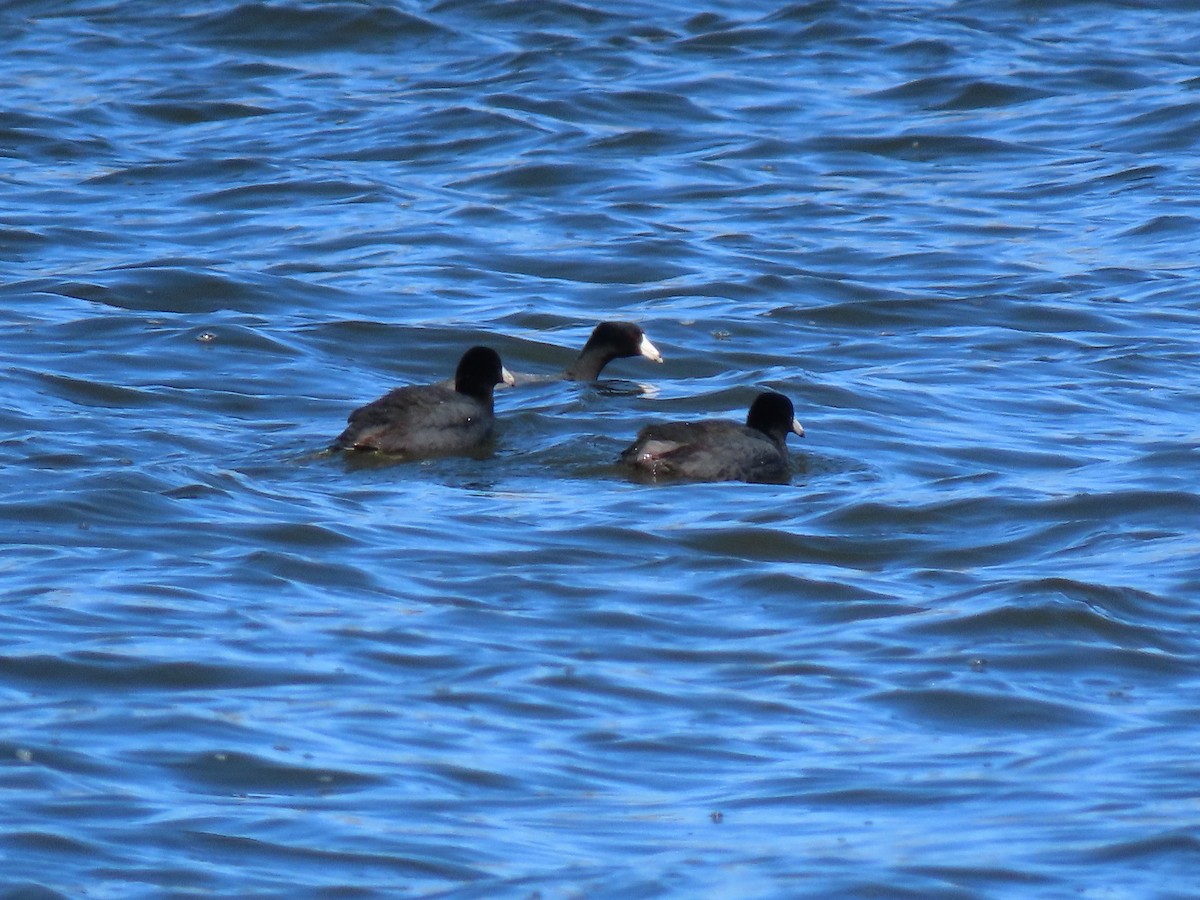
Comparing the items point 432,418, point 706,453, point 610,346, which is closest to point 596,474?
point 706,453

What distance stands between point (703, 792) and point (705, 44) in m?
19.1

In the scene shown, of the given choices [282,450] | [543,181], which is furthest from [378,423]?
[543,181]

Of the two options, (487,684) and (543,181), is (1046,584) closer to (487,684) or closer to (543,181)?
(487,684)

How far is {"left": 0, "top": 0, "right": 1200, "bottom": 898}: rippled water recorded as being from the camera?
6.66 m

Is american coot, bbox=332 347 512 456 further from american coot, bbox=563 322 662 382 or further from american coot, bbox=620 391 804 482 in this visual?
american coot, bbox=563 322 662 382

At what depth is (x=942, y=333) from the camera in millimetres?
15414

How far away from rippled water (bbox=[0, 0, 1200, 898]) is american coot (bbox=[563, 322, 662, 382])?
25cm

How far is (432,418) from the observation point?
39.1 feet

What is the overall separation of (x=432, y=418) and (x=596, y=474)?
3.00 feet

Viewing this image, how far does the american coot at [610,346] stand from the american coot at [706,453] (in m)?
2.23

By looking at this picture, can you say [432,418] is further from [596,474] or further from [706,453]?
[706,453]

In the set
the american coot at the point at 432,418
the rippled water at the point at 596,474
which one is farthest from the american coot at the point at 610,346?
the american coot at the point at 432,418

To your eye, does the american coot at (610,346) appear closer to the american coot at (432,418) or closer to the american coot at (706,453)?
the american coot at (432,418)

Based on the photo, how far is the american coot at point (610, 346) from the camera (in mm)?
13977
